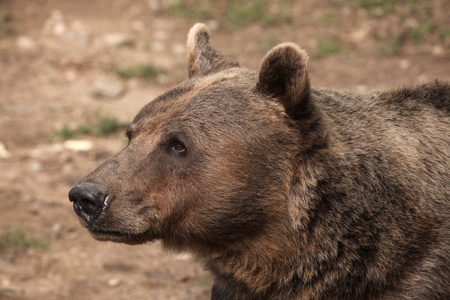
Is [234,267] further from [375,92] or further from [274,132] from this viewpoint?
[375,92]

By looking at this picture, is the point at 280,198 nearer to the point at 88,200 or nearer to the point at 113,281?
the point at 88,200

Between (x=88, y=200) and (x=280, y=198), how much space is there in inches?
47.9

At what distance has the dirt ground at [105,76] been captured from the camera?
620cm

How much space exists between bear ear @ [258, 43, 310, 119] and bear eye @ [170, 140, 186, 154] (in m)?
0.65

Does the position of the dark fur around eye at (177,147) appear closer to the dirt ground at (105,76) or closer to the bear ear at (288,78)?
the bear ear at (288,78)

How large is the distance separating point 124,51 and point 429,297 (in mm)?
7957

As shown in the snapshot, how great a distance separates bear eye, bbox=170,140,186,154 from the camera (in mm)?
4184

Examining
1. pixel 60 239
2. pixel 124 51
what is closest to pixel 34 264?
pixel 60 239

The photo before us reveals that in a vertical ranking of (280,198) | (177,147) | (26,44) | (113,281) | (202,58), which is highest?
(202,58)

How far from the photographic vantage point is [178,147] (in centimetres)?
421

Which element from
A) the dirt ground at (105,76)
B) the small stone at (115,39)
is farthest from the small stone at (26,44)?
the small stone at (115,39)

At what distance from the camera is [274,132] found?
4172mm

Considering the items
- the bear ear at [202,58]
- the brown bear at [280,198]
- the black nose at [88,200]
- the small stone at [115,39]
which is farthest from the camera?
the small stone at [115,39]

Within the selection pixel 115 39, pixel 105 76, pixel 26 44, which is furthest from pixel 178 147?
pixel 26 44
